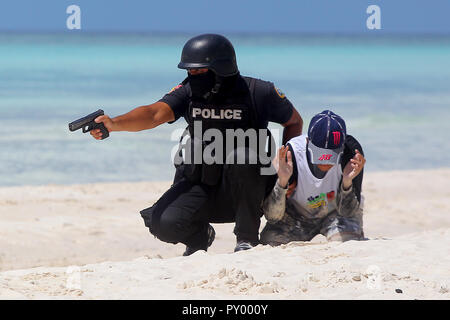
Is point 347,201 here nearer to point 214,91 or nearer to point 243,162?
point 243,162

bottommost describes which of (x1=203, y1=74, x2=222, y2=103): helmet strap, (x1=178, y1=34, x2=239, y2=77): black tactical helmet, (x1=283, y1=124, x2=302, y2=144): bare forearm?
(x1=283, y1=124, x2=302, y2=144): bare forearm

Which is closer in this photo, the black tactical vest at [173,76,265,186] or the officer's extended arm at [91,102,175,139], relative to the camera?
the officer's extended arm at [91,102,175,139]

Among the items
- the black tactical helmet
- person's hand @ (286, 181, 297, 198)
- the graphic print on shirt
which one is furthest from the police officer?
the graphic print on shirt

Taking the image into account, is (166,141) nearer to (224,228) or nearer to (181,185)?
(224,228)

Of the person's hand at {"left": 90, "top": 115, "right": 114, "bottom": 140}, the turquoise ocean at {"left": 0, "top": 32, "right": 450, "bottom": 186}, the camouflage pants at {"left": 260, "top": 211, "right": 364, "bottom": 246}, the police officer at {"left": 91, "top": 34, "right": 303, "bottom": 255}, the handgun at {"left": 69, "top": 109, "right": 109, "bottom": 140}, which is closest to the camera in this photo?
the handgun at {"left": 69, "top": 109, "right": 109, "bottom": 140}

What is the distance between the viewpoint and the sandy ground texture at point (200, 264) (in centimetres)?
398

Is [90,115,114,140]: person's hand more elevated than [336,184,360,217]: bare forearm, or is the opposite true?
[90,115,114,140]: person's hand

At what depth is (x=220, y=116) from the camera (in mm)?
5164

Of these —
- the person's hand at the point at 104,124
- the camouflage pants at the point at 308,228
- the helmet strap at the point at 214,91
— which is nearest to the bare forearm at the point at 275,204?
the camouflage pants at the point at 308,228

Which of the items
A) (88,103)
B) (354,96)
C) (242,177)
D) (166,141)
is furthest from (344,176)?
(354,96)

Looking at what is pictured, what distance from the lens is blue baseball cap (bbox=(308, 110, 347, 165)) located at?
4992 millimetres

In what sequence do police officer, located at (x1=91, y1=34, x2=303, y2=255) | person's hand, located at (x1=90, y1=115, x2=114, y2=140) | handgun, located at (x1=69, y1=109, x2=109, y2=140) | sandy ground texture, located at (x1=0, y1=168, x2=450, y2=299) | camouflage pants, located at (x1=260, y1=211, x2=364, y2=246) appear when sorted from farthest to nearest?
camouflage pants, located at (x1=260, y1=211, x2=364, y2=246) < police officer, located at (x1=91, y1=34, x2=303, y2=255) < person's hand, located at (x1=90, y1=115, x2=114, y2=140) < handgun, located at (x1=69, y1=109, x2=109, y2=140) < sandy ground texture, located at (x1=0, y1=168, x2=450, y2=299)

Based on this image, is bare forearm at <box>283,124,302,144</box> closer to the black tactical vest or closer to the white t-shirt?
the white t-shirt
